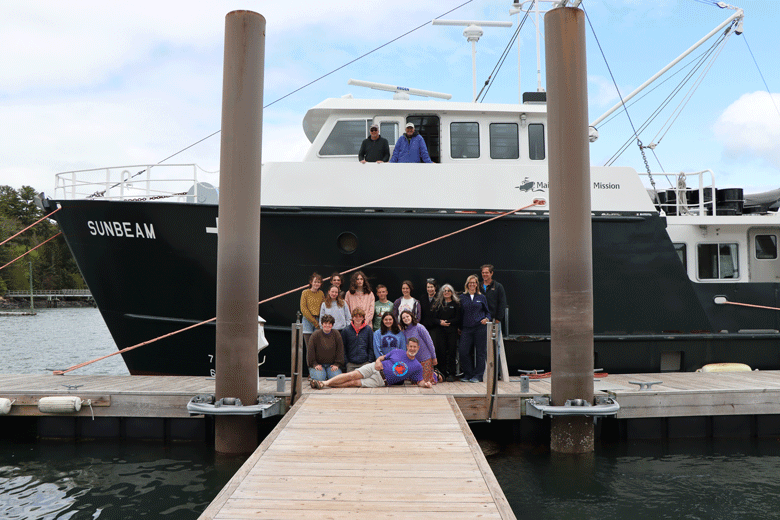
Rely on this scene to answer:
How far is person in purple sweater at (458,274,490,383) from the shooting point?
23.5 feet

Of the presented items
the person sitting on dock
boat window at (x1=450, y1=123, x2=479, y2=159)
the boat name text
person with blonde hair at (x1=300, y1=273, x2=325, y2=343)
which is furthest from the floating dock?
boat window at (x1=450, y1=123, x2=479, y2=159)

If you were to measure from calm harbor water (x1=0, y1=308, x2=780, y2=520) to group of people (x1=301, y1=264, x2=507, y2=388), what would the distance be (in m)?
0.96

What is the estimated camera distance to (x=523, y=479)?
5707 mm

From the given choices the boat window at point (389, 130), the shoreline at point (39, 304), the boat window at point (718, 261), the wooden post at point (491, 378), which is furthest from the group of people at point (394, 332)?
the shoreline at point (39, 304)

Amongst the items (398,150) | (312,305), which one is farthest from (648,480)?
A: (398,150)

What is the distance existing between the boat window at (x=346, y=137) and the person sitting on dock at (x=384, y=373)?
3294mm

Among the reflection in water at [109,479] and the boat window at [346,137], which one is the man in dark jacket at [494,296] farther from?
the reflection in water at [109,479]

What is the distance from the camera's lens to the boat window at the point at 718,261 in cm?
927

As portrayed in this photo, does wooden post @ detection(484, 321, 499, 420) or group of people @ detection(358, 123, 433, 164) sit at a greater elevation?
group of people @ detection(358, 123, 433, 164)

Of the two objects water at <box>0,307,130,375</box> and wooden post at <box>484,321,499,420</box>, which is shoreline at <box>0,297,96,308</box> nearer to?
water at <box>0,307,130,375</box>

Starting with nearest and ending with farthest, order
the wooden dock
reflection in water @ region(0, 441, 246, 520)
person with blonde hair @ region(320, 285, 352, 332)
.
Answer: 1. the wooden dock
2. reflection in water @ region(0, 441, 246, 520)
3. person with blonde hair @ region(320, 285, 352, 332)

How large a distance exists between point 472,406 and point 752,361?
494 centimetres

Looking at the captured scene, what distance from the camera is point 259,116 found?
5.96m

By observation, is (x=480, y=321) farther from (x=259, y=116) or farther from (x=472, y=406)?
(x=259, y=116)
